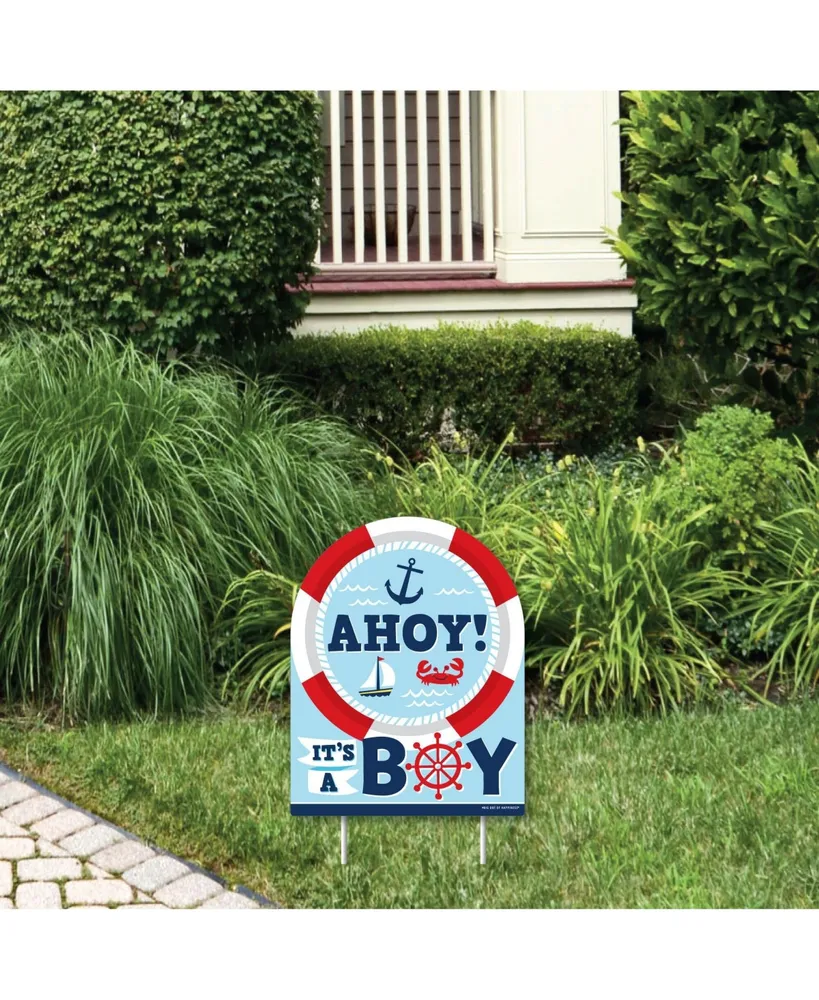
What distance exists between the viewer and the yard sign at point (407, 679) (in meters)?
3.81

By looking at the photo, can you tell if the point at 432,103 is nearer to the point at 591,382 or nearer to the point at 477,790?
the point at 591,382

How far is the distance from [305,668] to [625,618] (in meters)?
1.74

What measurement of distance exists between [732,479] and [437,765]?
7.66 feet

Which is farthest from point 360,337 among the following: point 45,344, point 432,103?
point 432,103

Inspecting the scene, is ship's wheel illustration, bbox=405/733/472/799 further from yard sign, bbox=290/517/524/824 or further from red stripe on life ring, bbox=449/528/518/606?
red stripe on life ring, bbox=449/528/518/606

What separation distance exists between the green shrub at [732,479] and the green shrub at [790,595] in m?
0.11

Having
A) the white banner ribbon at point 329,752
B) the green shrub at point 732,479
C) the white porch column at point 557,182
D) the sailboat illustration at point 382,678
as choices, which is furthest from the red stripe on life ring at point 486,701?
the white porch column at point 557,182

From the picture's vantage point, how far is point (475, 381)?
7859 millimetres

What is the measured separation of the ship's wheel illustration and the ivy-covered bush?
132 inches

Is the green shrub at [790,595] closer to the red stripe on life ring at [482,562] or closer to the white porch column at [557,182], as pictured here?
the red stripe on life ring at [482,562]

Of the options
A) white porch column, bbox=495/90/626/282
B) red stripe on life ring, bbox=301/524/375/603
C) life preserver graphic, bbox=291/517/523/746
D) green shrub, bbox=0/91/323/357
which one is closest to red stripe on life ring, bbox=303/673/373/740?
life preserver graphic, bbox=291/517/523/746

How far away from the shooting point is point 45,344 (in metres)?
6.55

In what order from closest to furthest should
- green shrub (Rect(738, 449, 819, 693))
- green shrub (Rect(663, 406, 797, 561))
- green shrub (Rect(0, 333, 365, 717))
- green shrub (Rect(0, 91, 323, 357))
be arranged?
green shrub (Rect(0, 333, 365, 717)) < green shrub (Rect(738, 449, 819, 693)) < green shrub (Rect(663, 406, 797, 561)) < green shrub (Rect(0, 91, 323, 357))

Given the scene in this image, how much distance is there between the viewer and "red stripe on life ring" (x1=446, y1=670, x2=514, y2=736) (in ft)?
12.6
